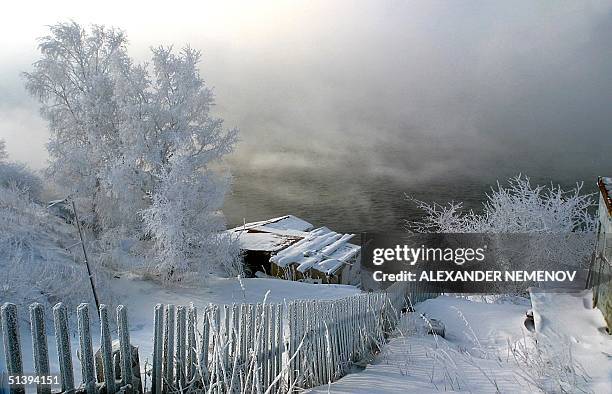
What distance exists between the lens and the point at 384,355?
7598mm

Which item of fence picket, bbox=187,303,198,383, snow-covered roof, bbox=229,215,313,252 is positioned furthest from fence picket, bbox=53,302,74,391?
snow-covered roof, bbox=229,215,313,252

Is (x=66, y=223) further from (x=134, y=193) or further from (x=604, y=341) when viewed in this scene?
(x=604, y=341)

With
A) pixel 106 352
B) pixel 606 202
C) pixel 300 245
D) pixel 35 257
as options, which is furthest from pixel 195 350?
pixel 300 245

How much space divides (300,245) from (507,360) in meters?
21.8

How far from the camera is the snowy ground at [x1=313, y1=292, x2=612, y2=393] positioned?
5.17 meters

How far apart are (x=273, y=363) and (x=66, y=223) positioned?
1830 centimetres

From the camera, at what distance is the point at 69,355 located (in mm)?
3223

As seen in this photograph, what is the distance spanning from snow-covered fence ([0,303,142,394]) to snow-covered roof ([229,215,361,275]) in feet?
59.5

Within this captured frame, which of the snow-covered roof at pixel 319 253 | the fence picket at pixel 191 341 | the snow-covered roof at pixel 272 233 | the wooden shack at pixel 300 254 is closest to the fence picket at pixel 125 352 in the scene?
the fence picket at pixel 191 341

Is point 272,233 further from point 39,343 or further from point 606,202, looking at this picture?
point 39,343

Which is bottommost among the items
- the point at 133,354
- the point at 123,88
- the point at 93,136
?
the point at 133,354

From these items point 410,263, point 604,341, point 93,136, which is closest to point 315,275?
point 410,263

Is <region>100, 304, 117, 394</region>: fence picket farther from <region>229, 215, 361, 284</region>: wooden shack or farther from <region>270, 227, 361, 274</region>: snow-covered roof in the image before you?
<region>270, 227, 361, 274</region>: snow-covered roof

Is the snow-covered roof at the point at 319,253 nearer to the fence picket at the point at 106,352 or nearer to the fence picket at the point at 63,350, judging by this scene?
the fence picket at the point at 106,352
